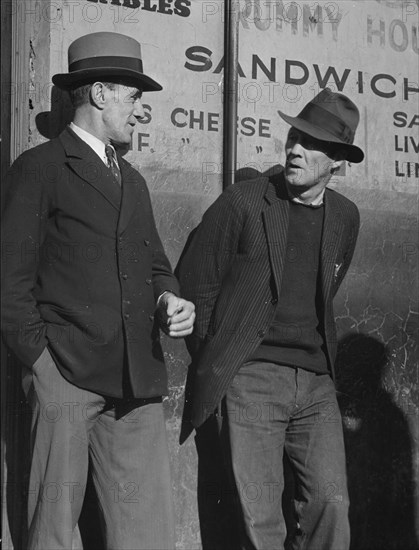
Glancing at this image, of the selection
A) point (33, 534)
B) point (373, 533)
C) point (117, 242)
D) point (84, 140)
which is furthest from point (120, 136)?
point (373, 533)

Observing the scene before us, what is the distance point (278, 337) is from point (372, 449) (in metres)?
1.29

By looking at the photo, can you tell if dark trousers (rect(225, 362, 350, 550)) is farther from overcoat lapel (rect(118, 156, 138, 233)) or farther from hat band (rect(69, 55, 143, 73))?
hat band (rect(69, 55, 143, 73))

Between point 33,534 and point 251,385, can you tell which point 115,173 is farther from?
point 33,534

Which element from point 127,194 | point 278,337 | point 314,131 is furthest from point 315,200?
point 127,194

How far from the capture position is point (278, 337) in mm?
4414

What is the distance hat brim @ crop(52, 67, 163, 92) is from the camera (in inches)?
163

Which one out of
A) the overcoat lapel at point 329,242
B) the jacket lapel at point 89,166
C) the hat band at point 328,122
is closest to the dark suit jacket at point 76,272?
the jacket lapel at point 89,166

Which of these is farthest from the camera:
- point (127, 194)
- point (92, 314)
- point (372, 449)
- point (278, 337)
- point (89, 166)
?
point (372, 449)

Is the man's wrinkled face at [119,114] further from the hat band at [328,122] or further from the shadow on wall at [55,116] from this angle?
the hat band at [328,122]

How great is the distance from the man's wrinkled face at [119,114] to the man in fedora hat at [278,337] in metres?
0.62

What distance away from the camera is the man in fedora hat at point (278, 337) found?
4379 mm

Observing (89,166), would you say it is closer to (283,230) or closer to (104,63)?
(104,63)

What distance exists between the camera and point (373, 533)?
17.8ft

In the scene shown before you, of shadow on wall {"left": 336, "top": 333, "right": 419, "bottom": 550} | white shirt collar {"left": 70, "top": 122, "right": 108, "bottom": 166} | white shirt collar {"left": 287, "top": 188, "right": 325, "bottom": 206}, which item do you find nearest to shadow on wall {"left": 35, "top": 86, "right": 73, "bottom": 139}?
white shirt collar {"left": 70, "top": 122, "right": 108, "bottom": 166}
